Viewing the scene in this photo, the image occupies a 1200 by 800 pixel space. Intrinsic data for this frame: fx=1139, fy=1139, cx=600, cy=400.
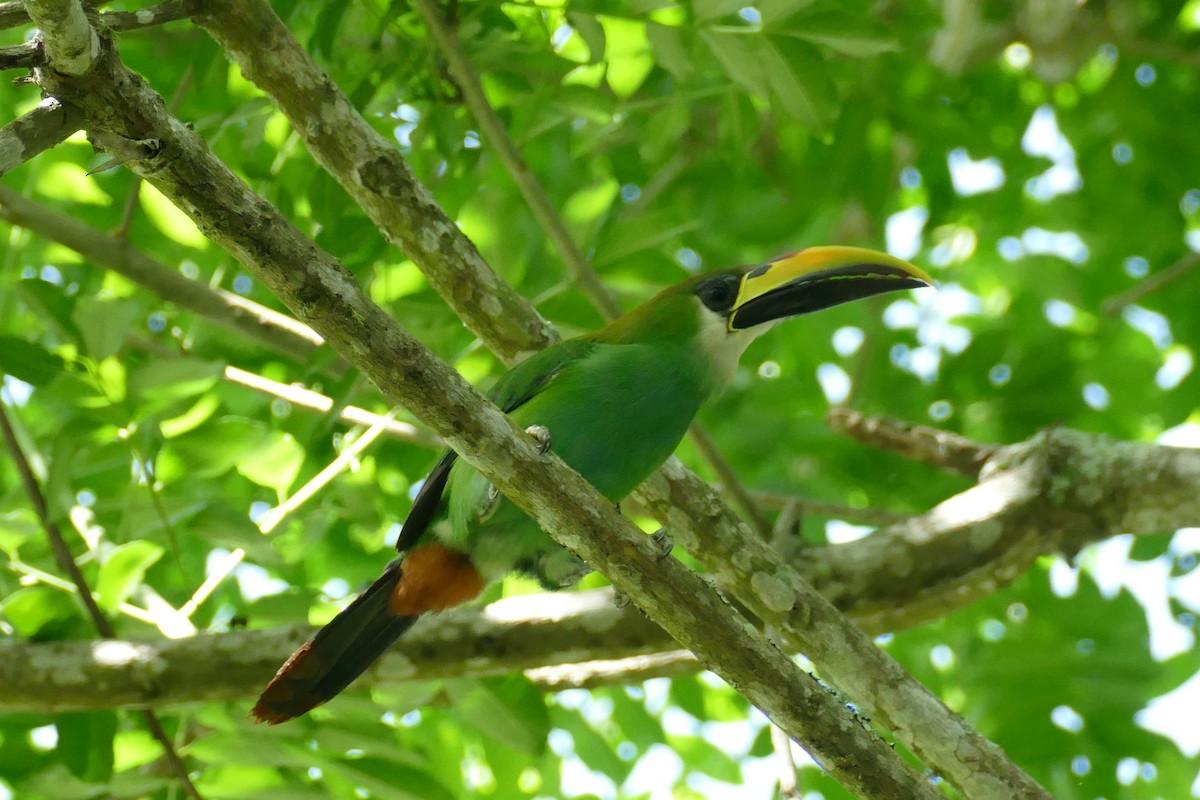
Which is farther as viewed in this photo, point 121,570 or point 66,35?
point 121,570

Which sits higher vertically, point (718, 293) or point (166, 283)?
point (718, 293)

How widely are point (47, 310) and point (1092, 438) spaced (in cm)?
314

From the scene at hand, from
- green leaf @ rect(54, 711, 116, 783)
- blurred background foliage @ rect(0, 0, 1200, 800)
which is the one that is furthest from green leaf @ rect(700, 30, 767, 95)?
green leaf @ rect(54, 711, 116, 783)

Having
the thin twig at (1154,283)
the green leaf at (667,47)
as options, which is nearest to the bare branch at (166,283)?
the green leaf at (667,47)

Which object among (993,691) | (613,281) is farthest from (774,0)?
(993,691)

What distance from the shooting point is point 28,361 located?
3.00 metres

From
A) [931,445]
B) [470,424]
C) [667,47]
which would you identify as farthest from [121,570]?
[931,445]

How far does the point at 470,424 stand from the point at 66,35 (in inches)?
37.1

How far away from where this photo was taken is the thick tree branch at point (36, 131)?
1832 millimetres

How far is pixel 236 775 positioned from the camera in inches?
125

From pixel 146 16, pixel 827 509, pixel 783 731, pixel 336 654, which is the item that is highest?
pixel 827 509

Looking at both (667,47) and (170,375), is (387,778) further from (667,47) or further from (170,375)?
(667,47)

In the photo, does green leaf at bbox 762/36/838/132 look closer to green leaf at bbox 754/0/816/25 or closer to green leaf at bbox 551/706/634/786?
green leaf at bbox 754/0/816/25

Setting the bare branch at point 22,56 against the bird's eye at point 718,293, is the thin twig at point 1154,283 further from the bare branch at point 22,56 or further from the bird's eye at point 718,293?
the bare branch at point 22,56
